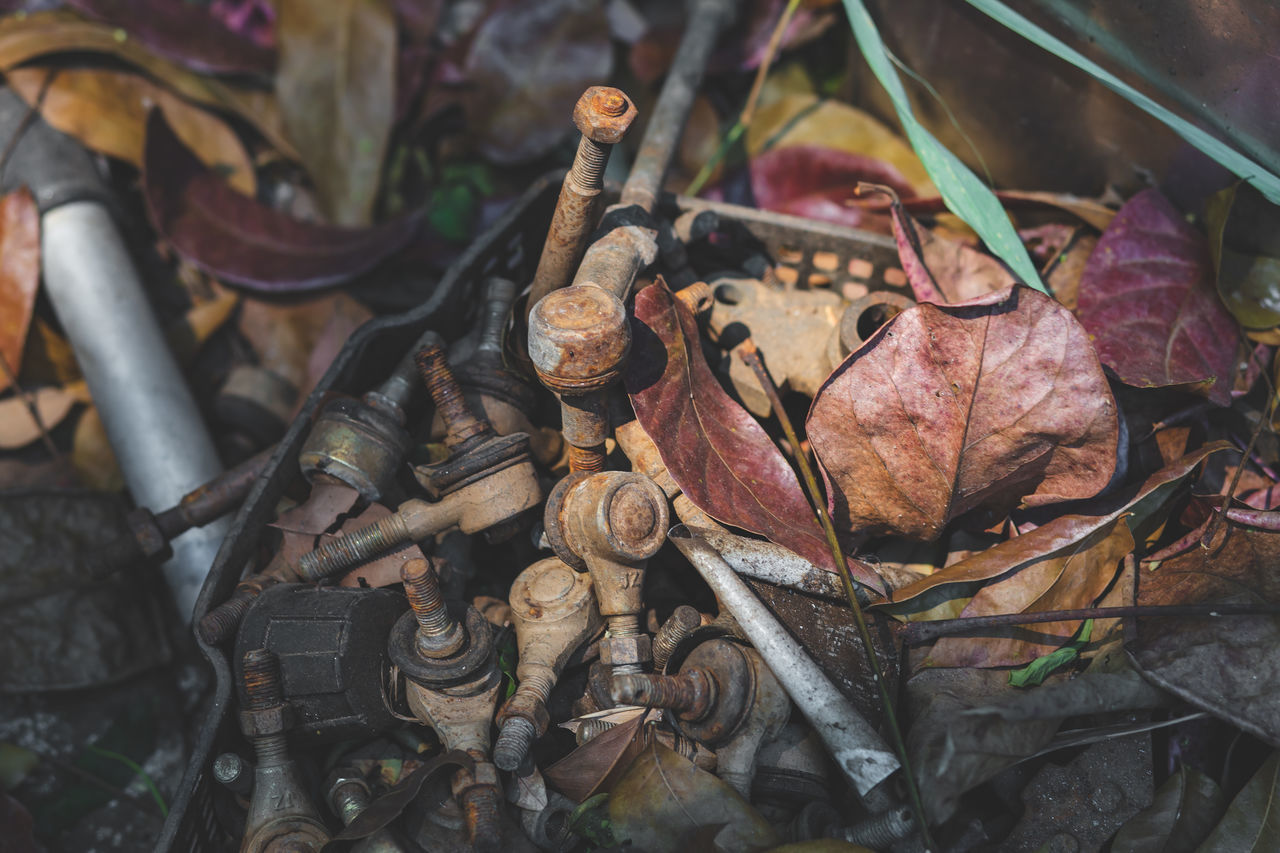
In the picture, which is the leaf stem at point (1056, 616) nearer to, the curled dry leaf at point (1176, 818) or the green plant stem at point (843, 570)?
the green plant stem at point (843, 570)

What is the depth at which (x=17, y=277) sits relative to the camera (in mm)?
2182

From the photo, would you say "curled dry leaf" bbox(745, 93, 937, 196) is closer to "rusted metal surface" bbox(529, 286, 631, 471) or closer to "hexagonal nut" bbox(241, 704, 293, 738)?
"rusted metal surface" bbox(529, 286, 631, 471)

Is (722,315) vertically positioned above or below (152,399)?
above

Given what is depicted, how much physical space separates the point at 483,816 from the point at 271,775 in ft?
1.13

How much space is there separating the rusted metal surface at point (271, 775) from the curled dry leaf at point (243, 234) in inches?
48.8

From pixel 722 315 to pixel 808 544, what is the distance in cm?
55

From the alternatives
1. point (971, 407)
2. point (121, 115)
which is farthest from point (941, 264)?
point (121, 115)

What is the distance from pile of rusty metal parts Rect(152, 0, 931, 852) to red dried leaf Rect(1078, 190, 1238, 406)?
1.32 ft

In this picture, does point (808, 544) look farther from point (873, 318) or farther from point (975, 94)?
point (975, 94)

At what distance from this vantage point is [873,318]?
5.68ft

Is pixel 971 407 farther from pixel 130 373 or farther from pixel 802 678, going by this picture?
pixel 130 373

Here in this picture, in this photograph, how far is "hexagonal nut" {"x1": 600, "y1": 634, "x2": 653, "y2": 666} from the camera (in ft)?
4.57

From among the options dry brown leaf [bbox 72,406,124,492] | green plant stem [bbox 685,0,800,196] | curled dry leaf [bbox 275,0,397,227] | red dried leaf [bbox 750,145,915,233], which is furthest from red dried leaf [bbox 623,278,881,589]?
dry brown leaf [bbox 72,406,124,492]

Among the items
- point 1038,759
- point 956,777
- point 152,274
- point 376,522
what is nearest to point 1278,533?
point 1038,759
